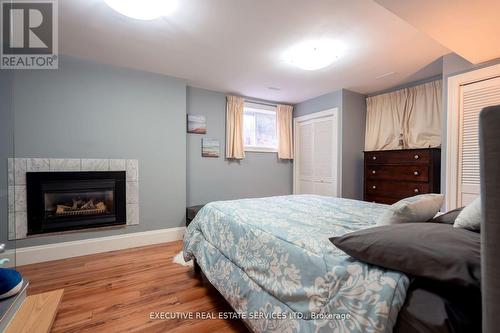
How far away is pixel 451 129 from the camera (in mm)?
2469

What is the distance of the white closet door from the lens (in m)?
3.84

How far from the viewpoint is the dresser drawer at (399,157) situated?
9.18 ft

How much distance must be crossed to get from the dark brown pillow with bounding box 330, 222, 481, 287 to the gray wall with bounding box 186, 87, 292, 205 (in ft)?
9.91

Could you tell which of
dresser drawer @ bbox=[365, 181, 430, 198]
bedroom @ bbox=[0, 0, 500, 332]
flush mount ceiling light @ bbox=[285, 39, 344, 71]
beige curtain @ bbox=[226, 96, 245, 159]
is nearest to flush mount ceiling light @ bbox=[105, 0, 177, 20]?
bedroom @ bbox=[0, 0, 500, 332]

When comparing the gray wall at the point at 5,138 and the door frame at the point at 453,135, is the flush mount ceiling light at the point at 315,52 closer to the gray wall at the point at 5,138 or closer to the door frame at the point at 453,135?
the door frame at the point at 453,135

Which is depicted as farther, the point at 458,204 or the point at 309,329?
the point at 458,204

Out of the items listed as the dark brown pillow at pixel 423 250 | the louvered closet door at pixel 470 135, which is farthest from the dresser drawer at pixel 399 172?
the dark brown pillow at pixel 423 250

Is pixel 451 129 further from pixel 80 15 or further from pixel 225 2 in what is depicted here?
pixel 80 15

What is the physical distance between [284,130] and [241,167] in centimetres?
119

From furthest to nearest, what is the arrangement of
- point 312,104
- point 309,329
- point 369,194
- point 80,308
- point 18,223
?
point 312,104 → point 369,194 → point 18,223 → point 80,308 → point 309,329

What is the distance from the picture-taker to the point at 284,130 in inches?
176

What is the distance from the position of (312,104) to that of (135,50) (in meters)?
3.03

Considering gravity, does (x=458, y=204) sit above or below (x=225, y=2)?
below

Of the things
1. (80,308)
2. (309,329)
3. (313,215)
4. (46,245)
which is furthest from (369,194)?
(46,245)
